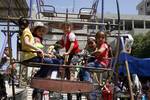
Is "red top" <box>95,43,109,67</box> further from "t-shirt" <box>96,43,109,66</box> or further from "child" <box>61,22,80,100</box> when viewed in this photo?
"child" <box>61,22,80,100</box>

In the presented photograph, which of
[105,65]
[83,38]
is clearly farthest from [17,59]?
[83,38]


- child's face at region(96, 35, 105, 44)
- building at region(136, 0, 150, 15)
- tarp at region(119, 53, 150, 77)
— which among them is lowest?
tarp at region(119, 53, 150, 77)

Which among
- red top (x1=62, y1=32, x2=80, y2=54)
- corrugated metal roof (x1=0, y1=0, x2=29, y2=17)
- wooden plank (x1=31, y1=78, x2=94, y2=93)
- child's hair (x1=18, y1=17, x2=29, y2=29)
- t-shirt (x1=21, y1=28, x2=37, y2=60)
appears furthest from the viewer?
corrugated metal roof (x1=0, y1=0, x2=29, y2=17)

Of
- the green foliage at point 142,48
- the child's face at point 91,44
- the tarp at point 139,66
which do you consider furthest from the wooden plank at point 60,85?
the green foliage at point 142,48

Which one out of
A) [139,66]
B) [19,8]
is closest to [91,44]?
[19,8]

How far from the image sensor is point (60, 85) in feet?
22.8

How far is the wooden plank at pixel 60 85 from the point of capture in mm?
6953

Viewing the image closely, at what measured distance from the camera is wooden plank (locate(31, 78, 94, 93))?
6953 mm

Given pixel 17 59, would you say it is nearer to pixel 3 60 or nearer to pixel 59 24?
pixel 59 24

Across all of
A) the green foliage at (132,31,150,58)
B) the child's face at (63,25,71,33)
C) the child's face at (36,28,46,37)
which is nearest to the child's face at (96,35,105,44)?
the child's face at (63,25,71,33)

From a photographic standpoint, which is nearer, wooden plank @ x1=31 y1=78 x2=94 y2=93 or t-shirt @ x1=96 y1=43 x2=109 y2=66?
wooden plank @ x1=31 y1=78 x2=94 y2=93

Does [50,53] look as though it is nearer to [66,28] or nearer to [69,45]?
[69,45]

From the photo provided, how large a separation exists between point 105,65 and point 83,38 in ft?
5.60

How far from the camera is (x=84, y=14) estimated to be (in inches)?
388
